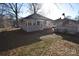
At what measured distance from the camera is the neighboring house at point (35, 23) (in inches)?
143

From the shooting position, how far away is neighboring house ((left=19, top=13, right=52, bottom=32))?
363cm

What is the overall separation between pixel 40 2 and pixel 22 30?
469mm

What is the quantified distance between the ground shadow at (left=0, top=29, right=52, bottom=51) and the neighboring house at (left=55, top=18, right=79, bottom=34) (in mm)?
209

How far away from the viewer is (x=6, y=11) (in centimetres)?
363

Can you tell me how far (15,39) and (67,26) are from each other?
755 mm

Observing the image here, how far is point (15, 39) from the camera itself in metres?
3.64

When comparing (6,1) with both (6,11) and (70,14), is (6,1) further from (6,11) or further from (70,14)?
(70,14)

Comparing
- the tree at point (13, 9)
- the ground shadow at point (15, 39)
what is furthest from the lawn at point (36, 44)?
the tree at point (13, 9)

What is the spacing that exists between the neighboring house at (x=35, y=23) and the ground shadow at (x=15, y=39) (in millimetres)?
59

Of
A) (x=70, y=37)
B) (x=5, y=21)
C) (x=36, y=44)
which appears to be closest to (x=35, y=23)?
(x=36, y=44)

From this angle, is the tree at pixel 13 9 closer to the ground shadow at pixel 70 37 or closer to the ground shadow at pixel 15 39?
the ground shadow at pixel 15 39

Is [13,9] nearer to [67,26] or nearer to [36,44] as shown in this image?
[36,44]

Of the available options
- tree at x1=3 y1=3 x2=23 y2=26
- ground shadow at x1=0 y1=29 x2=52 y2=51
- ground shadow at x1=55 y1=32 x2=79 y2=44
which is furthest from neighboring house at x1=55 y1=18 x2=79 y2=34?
tree at x1=3 y1=3 x2=23 y2=26

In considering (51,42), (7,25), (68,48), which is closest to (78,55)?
(68,48)
